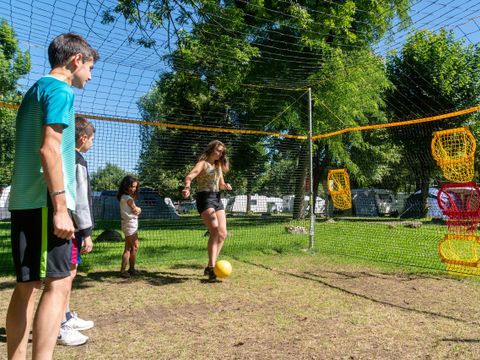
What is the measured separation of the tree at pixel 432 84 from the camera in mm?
21906

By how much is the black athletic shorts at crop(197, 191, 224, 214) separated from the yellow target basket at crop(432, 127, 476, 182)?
2931mm

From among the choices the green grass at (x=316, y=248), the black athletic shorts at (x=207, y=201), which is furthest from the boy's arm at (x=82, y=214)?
the green grass at (x=316, y=248)

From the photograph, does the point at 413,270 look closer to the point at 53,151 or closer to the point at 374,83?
the point at 53,151

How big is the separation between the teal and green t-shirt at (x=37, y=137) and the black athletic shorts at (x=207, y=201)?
3.34 meters

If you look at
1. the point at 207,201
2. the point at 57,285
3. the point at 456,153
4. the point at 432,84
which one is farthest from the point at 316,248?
the point at 432,84

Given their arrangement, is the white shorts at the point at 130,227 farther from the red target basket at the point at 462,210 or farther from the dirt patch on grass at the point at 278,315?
the red target basket at the point at 462,210

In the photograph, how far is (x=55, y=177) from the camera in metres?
2.14

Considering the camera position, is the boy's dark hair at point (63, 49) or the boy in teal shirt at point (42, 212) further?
the boy's dark hair at point (63, 49)

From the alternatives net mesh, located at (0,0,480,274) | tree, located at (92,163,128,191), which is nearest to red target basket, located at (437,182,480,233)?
net mesh, located at (0,0,480,274)

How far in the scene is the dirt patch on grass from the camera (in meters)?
3.08

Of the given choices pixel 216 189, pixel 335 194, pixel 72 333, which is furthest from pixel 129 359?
pixel 335 194

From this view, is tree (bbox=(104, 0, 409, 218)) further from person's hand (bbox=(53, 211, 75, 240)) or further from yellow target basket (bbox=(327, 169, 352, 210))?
person's hand (bbox=(53, 211, 75, 240))

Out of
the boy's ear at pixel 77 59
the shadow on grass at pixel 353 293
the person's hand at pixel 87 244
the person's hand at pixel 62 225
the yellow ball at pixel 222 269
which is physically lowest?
the shadow on grass at pixel 353 293

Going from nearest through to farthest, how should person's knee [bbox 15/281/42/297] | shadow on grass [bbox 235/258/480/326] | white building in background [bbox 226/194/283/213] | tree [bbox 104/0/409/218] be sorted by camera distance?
person's knee [bbox 15/281/42/297] → shadow on grass [bbox 235/258/480/326] → tree [bbox 104/0/409/218] → white building in background [bbox 226/194/283/213]
